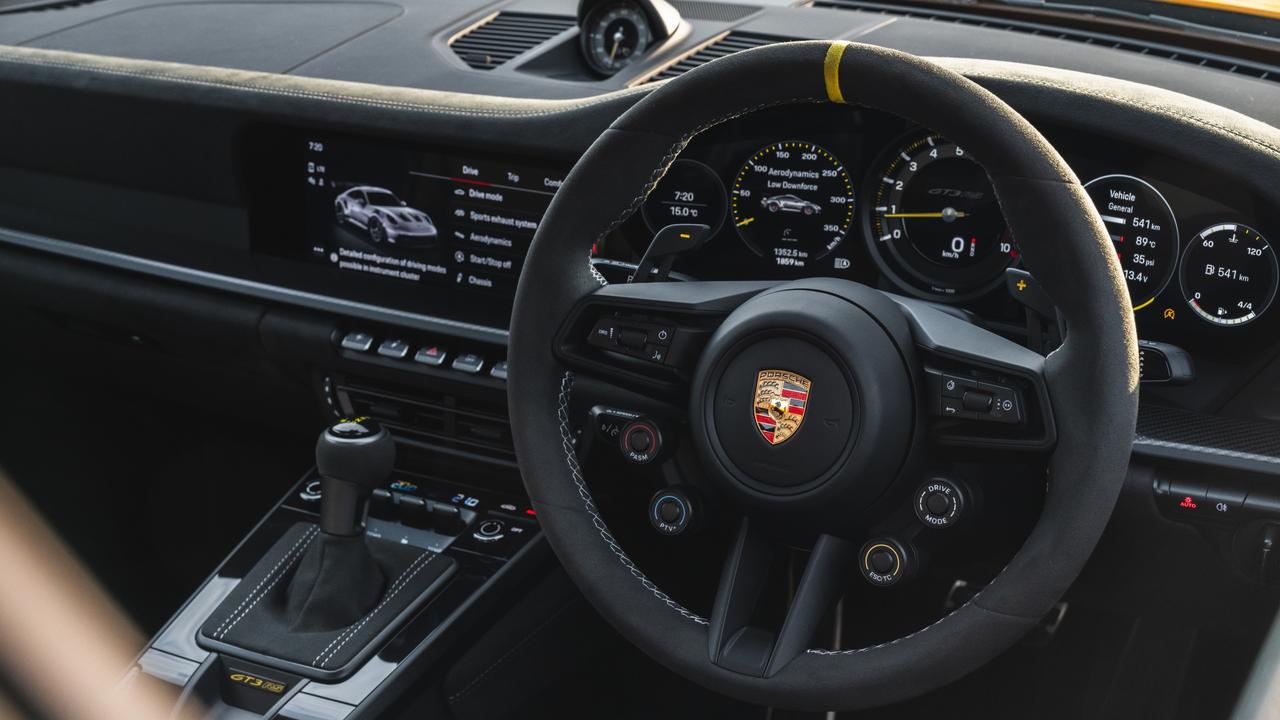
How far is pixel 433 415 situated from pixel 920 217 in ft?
2.85

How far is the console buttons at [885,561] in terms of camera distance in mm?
1262

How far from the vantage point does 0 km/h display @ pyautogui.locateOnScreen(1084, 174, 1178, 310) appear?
1581 mm

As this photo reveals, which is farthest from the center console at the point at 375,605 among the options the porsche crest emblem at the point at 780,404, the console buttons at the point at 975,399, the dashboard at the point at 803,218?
the console buttons at the point at 975,399

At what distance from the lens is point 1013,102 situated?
1555 millimetres

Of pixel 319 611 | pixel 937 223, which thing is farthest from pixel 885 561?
pixel 319 611

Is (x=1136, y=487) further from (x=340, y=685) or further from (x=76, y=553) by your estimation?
(x=76, y=553)

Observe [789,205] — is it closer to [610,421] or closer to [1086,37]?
[610,421]

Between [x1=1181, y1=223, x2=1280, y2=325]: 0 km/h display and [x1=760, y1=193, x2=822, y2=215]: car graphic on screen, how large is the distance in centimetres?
47

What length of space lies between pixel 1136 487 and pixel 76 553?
2.03m

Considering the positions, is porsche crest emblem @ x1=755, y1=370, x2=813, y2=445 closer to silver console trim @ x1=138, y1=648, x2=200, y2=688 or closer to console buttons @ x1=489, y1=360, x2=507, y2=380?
console buttons @ x1=489, y1=360, x2=507, y2=380

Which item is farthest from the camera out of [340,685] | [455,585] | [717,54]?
[717,54]

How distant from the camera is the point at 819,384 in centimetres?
129

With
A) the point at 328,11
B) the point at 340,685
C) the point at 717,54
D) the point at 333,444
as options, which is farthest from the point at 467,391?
the point at 328,11

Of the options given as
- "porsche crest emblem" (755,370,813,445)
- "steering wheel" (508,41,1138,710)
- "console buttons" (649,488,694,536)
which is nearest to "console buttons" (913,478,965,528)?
"steering wheel" (508,41,1138,710)
